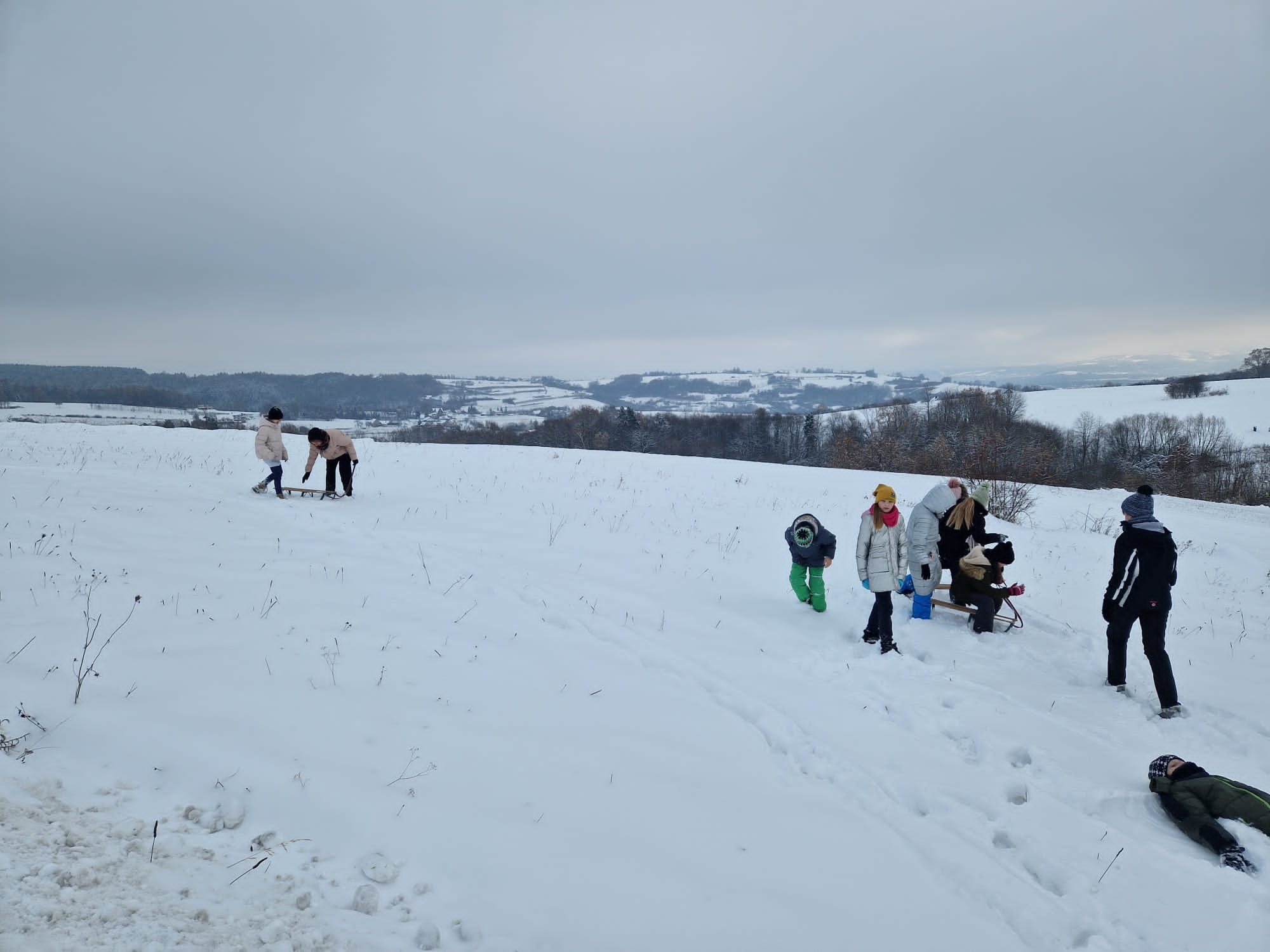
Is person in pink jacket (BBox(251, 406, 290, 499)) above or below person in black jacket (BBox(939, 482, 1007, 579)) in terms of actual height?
above

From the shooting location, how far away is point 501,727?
170 inches

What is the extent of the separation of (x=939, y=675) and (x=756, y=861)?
346 cm

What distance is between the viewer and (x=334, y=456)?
11312mm

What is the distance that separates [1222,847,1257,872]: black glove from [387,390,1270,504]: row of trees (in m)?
18.1

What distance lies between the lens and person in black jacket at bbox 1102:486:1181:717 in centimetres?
543

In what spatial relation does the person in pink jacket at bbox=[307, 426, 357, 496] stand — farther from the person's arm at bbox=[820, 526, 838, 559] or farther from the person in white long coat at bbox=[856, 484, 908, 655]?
the person in white long coat at bbox=[856, 484, 908, 655]

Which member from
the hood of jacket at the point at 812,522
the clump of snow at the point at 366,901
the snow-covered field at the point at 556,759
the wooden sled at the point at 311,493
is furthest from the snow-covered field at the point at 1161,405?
the clump of snow at the point at 366,901

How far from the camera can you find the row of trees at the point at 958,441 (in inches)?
1425

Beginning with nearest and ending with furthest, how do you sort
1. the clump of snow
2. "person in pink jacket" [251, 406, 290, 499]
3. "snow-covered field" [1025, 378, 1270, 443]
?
the clump of snow, "person in pink jacket" [251, 406, 290, 499], "snow-covered field" [1025, 378, 1270, 443]

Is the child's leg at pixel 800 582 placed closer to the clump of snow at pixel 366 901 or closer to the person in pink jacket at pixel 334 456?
the clump of snow at pixel 366 901

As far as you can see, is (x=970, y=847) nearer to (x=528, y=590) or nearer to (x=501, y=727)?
(x=501, y=727)

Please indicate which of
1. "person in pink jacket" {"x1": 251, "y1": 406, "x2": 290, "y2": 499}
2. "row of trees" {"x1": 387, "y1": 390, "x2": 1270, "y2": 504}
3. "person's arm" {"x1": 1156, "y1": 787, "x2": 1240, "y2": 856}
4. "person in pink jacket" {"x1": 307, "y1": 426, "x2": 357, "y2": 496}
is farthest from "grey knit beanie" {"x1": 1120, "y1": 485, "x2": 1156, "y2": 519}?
"row of trees" {"x1": 387, "y1": 390, "x2": 1270, "y2": 504}

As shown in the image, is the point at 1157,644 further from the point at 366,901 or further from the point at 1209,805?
the point at 366,901

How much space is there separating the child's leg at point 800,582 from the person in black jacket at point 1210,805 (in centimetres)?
370
